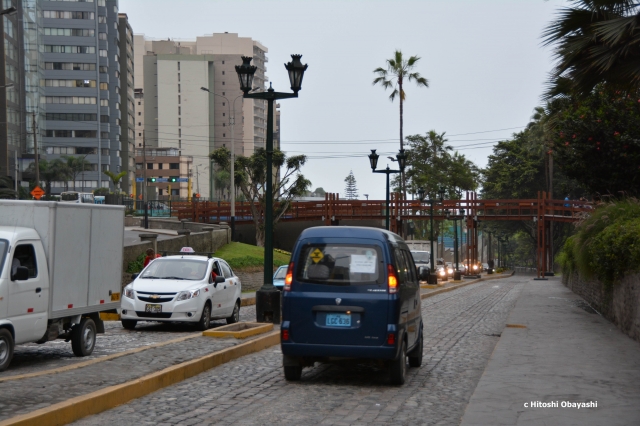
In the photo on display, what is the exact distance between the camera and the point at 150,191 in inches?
5896

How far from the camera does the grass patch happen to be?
129ft

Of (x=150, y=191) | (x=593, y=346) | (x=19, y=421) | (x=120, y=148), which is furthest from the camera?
(x=150, y=191)

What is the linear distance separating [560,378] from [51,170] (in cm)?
9548

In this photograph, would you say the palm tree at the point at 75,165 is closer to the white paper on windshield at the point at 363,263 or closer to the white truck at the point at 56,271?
the white truck at the point at 56,271

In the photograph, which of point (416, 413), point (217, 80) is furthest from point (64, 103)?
point (416, 413)

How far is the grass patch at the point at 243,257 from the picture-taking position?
39.5 m

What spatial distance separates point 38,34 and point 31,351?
3829 inches

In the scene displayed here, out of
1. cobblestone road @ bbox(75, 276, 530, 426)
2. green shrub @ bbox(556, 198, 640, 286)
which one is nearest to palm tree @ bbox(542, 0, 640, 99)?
green shrub @ bbox(556, 198, 640, 286)

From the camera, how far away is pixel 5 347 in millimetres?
10727

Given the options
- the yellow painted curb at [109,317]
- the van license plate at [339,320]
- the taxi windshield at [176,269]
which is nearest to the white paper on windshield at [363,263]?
the van license plate at [339,320]

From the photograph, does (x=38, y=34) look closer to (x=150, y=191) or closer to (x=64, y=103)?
(x=64, y=103)

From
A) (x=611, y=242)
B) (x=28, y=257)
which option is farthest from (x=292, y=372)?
(x=611, y=242)

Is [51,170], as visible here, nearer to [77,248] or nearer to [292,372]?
[77,248]

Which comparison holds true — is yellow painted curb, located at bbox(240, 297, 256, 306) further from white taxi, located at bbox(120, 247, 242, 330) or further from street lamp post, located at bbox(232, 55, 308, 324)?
street lamp post, located at bbox(232, 55, 308, 324)
